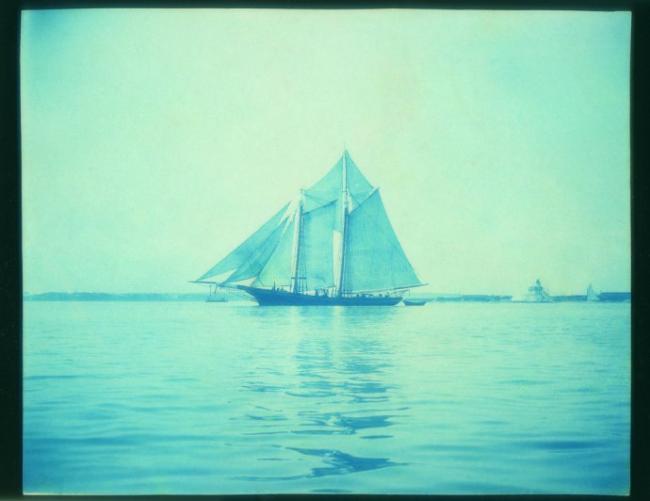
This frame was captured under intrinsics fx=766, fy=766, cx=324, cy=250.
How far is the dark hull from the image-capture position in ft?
14.8

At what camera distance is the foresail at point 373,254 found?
387cm

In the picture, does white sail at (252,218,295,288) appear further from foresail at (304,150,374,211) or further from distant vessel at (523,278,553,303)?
distant vessel at (523,278,553,303)

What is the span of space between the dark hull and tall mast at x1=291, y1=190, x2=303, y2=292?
67 millimetres

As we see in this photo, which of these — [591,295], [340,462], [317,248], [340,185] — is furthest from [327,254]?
[591,295]

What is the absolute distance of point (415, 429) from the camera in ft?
11.5

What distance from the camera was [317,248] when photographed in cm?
450

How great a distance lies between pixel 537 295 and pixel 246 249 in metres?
1.48

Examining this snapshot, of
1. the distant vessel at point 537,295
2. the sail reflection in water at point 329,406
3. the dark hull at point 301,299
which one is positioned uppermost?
the distant vessel at point 537,295

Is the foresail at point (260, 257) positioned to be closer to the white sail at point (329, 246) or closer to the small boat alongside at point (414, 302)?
the white sail at point (329, 246)

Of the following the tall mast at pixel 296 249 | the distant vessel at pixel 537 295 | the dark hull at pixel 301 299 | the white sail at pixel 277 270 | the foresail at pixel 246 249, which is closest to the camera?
the distant vessel at pixel 537 295

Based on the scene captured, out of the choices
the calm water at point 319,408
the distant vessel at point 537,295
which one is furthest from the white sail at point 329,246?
the distant vessel at point 537,295

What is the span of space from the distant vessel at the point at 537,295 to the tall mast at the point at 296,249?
121 cm

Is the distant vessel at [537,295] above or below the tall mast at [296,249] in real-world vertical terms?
below

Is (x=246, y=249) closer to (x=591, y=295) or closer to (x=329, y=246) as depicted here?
(x=329, y=246)
